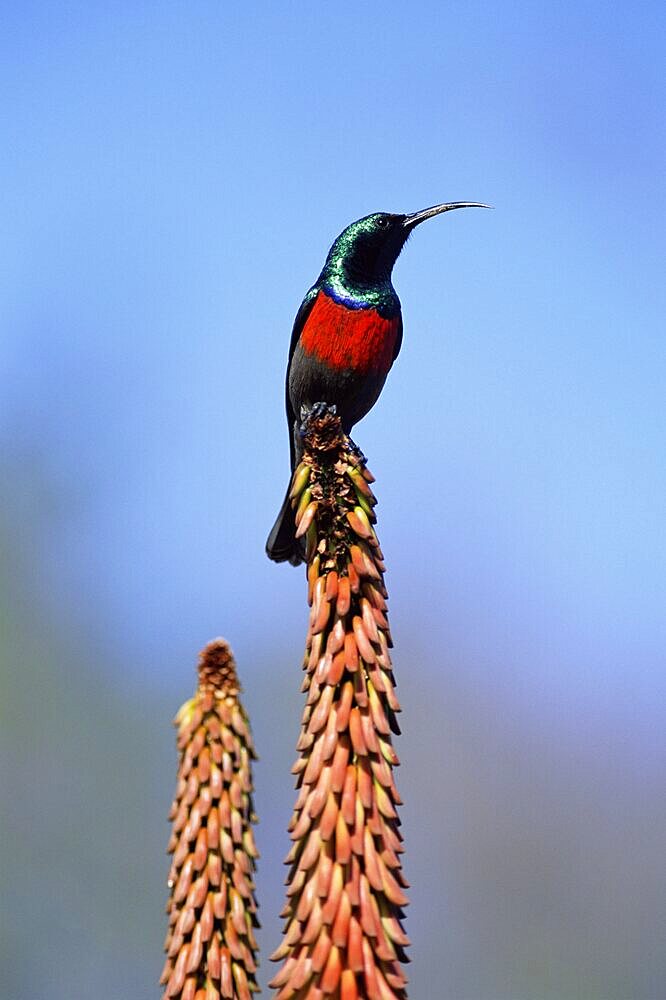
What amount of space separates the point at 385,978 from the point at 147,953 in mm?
11200

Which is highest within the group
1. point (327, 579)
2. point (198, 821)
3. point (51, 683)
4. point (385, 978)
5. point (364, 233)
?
point (51, 683)

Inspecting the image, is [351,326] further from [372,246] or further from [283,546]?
[283,546]

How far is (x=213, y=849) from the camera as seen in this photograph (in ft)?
8.83

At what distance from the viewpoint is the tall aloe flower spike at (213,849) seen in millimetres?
2574

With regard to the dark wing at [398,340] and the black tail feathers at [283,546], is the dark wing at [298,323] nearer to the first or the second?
the dark wing at [398,340]

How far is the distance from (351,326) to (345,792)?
466 centimetres

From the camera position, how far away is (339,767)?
2.49 meters

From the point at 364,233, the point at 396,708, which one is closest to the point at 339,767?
the point at 396,708

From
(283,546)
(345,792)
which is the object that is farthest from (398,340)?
(345,792)

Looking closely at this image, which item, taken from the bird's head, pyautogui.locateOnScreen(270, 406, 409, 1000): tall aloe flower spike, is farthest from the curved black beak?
pyautogui.locateOnScreen(270, 406, 409, 1000): tall aloe flower spike

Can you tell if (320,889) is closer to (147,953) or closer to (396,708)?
(396,708)

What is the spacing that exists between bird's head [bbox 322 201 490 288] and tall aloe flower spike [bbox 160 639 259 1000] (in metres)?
4.68

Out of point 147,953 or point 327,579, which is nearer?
point 327,579

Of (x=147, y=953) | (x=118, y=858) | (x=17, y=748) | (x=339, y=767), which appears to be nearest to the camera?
(x=339, y=767)
